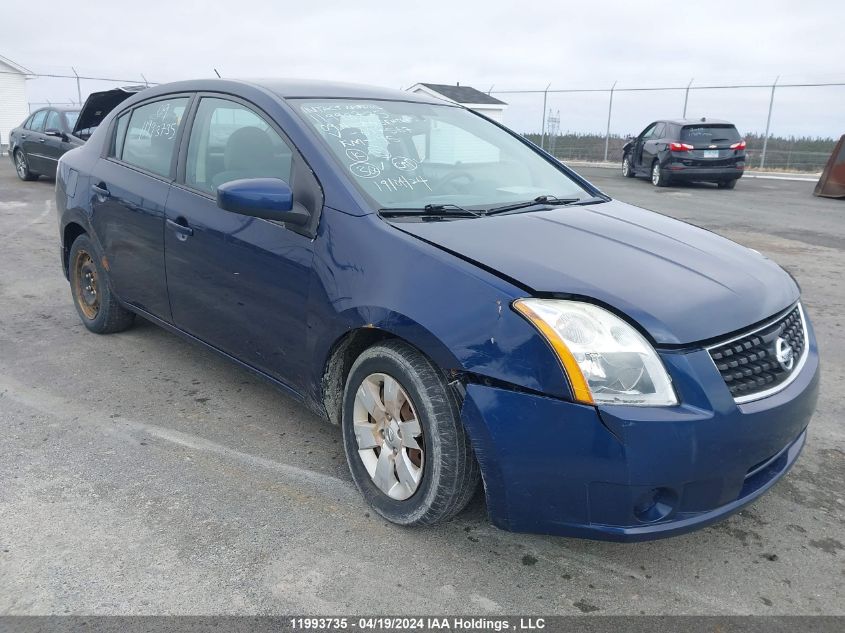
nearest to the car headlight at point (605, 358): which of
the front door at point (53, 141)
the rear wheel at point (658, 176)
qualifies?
the front door at point (53, 141)

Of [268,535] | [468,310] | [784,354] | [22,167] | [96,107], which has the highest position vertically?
[96,107]

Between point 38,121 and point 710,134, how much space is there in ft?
44.1

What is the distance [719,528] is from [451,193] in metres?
1.73

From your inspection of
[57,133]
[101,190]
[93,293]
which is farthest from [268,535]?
[57,133]

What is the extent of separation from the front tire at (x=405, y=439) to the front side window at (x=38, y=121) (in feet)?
42.7

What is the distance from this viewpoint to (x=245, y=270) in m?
3.21

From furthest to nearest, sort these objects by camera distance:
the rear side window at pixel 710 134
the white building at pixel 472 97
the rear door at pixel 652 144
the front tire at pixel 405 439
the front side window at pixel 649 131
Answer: the white building at pixel 472 97, the front side window at pixel 649 131, the rear door at pixel 652 144, the rear side window at pixel 710 134, the front tire at pixel 405 439

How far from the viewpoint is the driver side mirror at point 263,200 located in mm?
2850

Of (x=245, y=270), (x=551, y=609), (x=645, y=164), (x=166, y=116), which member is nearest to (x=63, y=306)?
(x=166, y=116)

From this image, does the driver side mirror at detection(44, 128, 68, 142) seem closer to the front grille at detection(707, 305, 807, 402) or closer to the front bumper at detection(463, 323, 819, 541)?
the front bumper at detection(463, 323, 819, 541)

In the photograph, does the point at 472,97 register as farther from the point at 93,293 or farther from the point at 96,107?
the point at 93,293

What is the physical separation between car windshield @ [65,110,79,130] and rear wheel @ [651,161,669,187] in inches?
471

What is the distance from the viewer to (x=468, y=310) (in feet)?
7.78

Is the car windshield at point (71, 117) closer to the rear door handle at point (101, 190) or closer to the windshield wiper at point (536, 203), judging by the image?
the rear door handle at point (101, 190)
